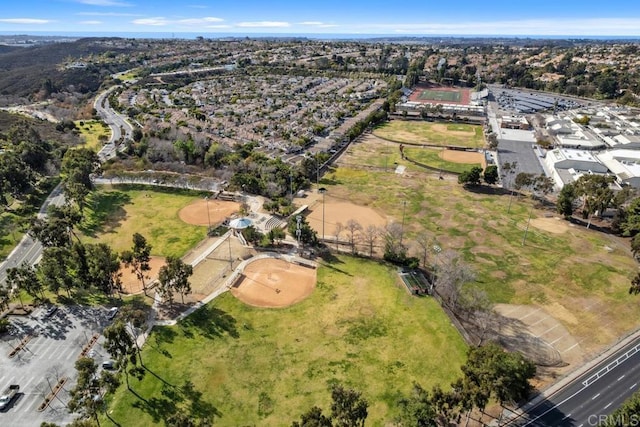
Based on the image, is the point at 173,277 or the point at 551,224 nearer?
the point at 173,277

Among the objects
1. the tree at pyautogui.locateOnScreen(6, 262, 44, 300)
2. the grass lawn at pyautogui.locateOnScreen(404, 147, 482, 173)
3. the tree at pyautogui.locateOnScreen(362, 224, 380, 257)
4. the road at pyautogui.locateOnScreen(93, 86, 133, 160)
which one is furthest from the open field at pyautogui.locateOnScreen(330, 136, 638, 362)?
the road at pyautogui.locateOnScreen(93, 86, 133, 160)

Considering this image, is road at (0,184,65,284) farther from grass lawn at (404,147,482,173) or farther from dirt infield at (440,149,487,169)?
dirt infield at (440,149,487,169)

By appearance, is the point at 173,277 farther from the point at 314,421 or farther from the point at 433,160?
the point at 433,160

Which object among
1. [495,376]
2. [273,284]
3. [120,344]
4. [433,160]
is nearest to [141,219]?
[273,284]

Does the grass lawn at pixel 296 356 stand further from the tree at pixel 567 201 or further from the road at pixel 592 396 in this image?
the tree at pixel 567 201

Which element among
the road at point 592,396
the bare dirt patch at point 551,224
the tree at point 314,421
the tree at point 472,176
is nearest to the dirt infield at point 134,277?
the tree at point 314,421

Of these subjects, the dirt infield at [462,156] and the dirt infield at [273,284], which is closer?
the dirt infield at [273,284]
